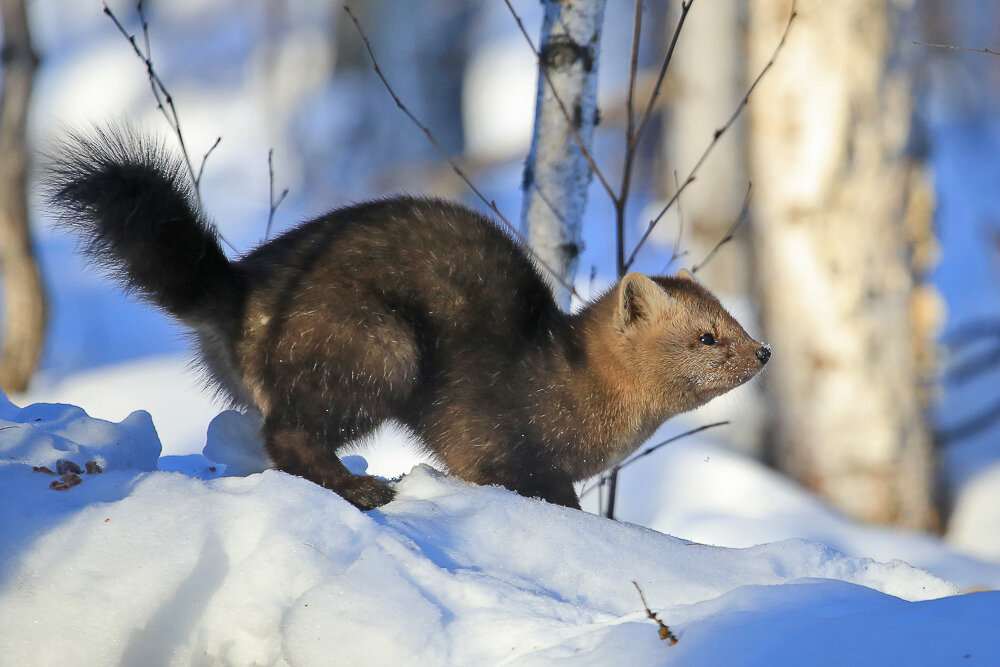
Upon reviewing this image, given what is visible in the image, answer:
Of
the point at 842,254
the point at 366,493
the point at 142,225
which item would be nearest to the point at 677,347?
the point at 366,493

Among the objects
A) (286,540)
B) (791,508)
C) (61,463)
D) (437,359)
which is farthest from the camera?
(791,508)

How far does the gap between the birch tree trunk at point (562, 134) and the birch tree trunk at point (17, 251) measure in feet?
17.9

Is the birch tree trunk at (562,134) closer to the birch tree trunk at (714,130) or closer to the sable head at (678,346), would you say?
the sable head at (678,346)

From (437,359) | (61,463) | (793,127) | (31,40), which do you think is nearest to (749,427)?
(793,127)

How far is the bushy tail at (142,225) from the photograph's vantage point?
2.81m

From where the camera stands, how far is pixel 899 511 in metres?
6.44

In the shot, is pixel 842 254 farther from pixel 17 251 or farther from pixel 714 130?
pixel 17 251

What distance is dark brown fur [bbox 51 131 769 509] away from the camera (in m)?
2.86

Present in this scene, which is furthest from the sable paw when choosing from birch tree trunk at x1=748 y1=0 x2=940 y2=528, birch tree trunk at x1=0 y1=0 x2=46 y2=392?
birch tree trunk at x1=0 y1=0 x2=46 y2=392

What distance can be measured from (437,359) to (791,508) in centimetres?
385

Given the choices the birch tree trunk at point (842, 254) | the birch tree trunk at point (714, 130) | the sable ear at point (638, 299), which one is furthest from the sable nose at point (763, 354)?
the birch tree trunk at point (714, 130)

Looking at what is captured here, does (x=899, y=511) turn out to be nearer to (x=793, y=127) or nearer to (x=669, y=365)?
(x=793, y=127)

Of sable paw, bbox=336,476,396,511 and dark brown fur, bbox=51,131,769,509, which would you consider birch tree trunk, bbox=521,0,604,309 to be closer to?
dark brown fur, bbox=51,131,769,509

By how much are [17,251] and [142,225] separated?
5829 mm
